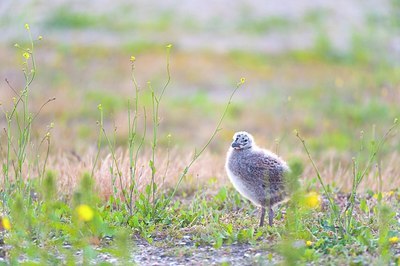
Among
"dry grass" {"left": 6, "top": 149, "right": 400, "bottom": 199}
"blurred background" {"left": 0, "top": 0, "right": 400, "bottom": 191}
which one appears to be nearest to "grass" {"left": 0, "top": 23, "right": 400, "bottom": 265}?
"dry grass" {"left": 6, "top": 149, "right": 400, "bottom": 199}

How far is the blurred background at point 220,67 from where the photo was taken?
1504 cm

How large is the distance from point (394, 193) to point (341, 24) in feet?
57.4

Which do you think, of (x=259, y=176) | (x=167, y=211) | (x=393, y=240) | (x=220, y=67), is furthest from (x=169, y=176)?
(x=220, y=67)

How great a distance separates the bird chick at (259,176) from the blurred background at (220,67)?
3239mm

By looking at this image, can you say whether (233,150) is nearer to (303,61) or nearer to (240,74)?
(240,74)

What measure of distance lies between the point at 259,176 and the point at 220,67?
44.4ft

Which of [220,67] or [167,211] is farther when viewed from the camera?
[220,67]

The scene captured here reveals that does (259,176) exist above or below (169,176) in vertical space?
above

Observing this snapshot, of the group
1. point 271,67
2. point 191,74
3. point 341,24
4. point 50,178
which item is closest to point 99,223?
point 50,178

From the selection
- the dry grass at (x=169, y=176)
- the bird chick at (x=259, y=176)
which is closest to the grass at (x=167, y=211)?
the dry grass at (x=169, y=176)

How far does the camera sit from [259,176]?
6.77m

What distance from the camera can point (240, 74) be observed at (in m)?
19.7

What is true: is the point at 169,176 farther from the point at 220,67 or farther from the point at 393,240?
the point at 220,67

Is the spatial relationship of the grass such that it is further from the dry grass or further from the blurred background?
the blurred background
